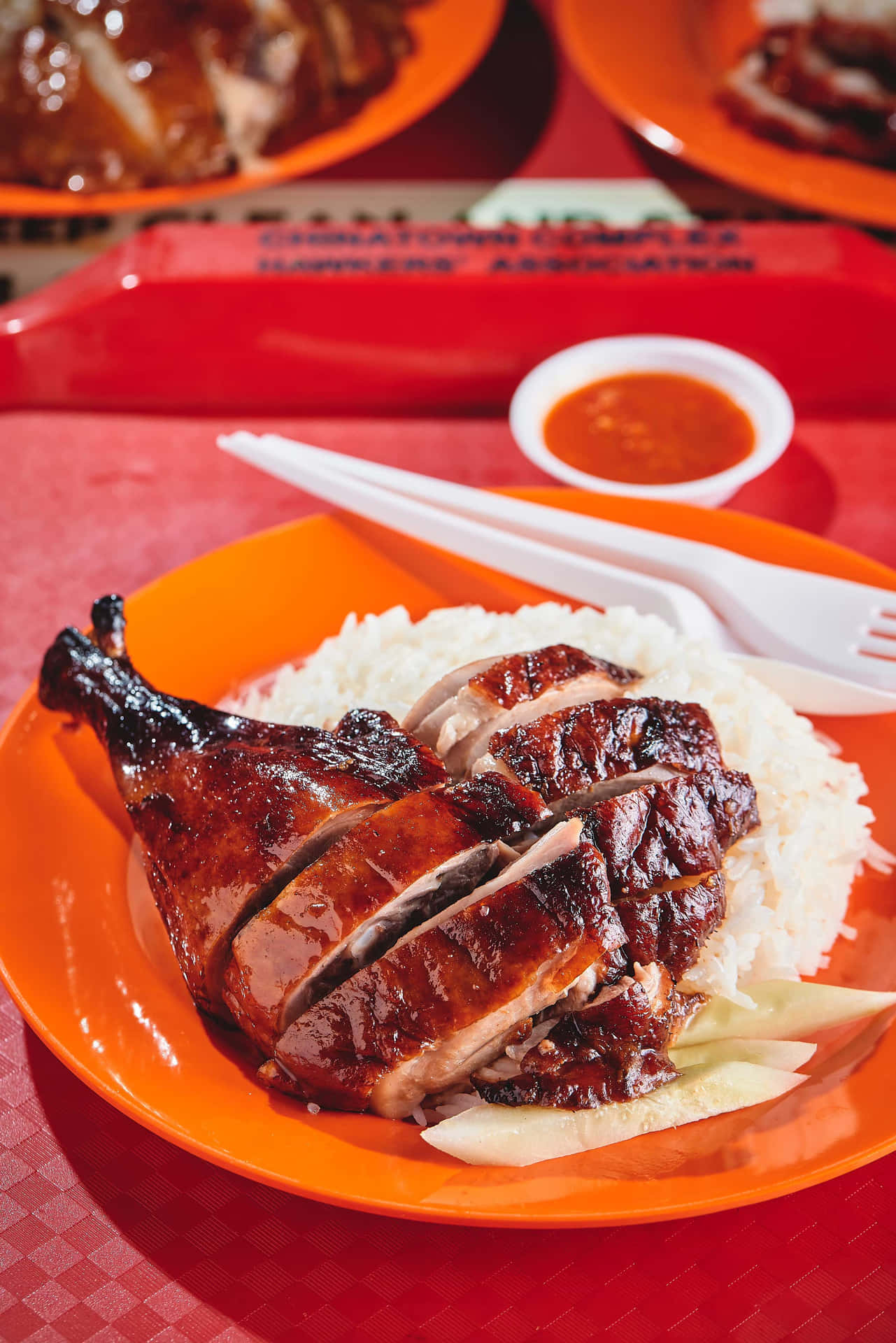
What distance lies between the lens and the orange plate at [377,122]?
354 cm

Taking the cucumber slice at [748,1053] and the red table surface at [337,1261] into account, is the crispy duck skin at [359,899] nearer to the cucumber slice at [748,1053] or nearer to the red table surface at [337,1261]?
the red table surface at [337,1261]

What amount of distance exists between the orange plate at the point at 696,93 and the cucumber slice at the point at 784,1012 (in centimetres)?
250

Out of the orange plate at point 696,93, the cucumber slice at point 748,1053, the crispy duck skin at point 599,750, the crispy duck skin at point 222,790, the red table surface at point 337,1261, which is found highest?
the orange plate at point 696,93

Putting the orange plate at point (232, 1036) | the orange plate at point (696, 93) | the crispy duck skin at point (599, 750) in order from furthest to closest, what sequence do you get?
the orange plate at point (696, 93)
the crispy duck skin at point (599, 750)
the orange plate at point (232, 1036)

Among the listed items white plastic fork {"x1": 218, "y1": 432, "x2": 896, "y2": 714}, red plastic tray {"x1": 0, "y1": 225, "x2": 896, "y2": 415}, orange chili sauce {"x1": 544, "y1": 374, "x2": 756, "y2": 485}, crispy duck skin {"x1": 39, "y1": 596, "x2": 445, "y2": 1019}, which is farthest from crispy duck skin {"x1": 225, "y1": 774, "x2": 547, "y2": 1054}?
red plastic tray {"x1": 0, "y1": 225, "x2": 896, "y2": 415}

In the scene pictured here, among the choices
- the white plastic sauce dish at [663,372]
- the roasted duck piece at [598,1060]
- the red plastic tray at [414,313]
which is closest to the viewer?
the roasted duck piece at [598,1060]

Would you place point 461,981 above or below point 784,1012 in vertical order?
above

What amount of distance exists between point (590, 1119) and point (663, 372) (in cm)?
199

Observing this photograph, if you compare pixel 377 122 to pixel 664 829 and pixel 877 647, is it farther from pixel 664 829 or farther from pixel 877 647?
pixel 664 829

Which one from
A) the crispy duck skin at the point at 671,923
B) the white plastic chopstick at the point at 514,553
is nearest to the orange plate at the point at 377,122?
the white plastic chopstick at the point at 514,553

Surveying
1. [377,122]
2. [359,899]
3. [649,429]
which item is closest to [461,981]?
[359,899]

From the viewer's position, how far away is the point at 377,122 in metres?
3.72

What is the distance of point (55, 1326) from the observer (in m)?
1.49

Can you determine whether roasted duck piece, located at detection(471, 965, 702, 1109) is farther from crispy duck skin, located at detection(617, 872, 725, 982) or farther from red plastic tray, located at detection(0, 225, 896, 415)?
red plastic tray, located at detection(0, 225, 896, 415)
